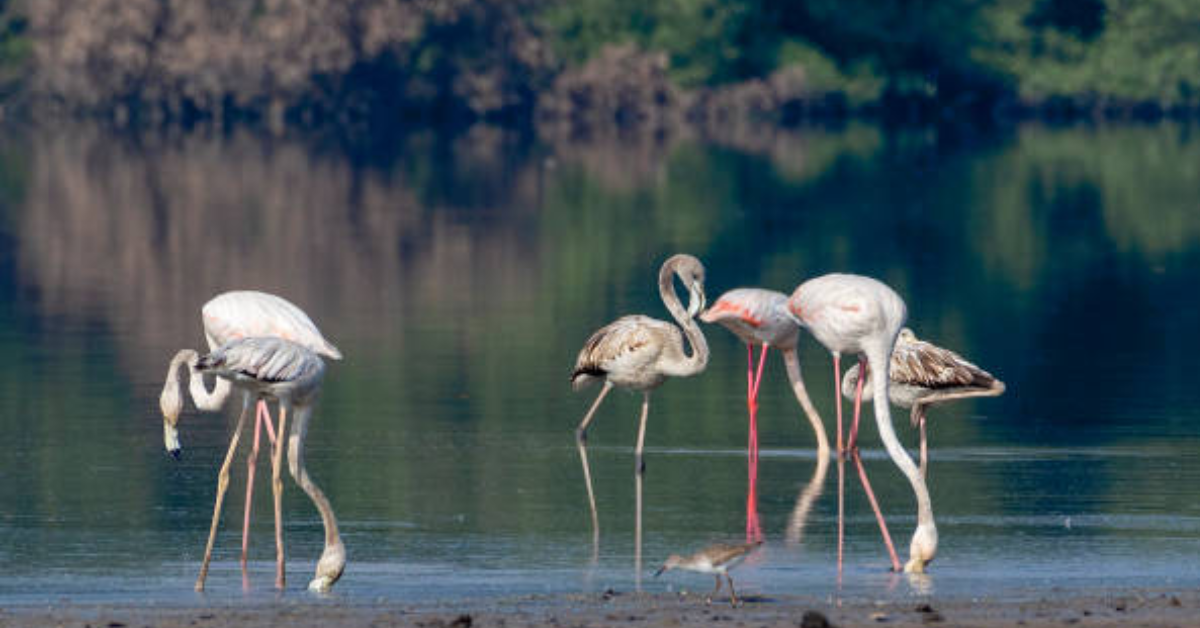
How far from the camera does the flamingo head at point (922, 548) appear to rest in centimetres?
902

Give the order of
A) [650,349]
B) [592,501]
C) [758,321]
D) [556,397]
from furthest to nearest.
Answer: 1. [556,397]
2. [758,321]
3. [650,349]
4. [592,501]

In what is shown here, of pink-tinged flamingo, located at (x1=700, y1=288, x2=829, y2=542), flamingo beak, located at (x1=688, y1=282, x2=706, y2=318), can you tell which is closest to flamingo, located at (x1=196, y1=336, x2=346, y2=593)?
flamingo beak, located at (x1=688, y1=282, x2=706, y2=318)

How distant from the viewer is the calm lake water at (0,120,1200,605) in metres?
9.41

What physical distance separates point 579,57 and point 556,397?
5995cm

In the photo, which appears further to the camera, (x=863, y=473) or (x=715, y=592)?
(x=863, y=473)

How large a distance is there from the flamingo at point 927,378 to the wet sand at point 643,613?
1.82m

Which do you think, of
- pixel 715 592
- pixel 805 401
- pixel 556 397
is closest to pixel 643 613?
pixel 715 592

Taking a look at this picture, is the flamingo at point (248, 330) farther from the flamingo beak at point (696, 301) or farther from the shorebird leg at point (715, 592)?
the shorebird leg at point (715, 592)

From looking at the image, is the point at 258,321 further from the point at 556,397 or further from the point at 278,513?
the point at 556,397

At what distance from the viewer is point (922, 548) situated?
9023 millimetres

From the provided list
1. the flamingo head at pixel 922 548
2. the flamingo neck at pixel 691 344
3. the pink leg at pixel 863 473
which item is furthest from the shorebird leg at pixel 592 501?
the flamingo head at pixel 922 548

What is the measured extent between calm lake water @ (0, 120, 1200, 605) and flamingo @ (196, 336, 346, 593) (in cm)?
20

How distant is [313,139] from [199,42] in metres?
9.02

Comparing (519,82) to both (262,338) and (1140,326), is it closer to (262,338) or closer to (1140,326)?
(1140,326)
